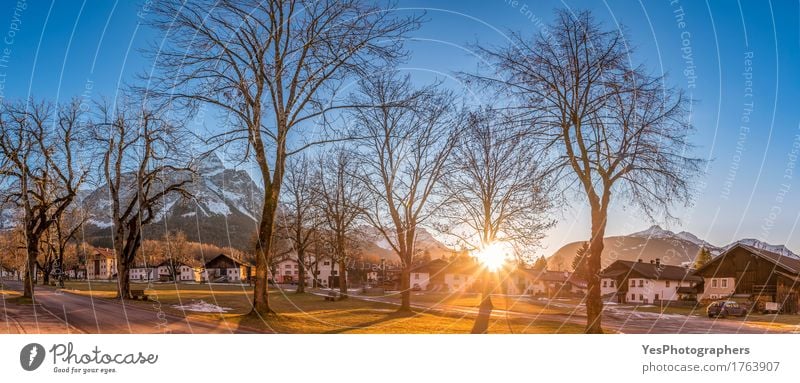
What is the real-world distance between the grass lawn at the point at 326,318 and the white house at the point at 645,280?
310 cm

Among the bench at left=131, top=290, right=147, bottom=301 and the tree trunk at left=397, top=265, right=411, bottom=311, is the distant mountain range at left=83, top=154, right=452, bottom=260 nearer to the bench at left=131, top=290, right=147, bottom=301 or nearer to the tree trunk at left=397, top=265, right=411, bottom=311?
the tree trunk at left=397, top=265, right=411, bottom=311

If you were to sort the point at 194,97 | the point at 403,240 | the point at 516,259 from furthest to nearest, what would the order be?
the point at 403,240
the point at 516,259
the point at 194,97

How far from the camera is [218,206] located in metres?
8.91

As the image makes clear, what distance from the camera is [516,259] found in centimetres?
1106

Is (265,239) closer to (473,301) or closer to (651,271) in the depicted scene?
(473,301)

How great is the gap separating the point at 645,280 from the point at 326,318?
886 centimetres

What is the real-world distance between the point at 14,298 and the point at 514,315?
27.1ft

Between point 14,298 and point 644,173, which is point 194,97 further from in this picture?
point 644,173

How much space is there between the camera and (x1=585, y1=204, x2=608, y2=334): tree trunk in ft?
26.7

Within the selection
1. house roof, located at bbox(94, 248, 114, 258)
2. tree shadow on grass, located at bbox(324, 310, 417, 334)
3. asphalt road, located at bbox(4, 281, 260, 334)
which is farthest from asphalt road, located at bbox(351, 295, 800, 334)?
house roof, located at bbox(94, 248, 114, 258)

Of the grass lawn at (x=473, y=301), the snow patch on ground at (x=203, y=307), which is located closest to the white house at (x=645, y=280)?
the grass lawn at (x=473, y=301)

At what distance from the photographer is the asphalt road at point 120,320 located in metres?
7.51
